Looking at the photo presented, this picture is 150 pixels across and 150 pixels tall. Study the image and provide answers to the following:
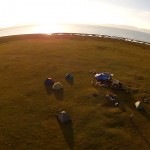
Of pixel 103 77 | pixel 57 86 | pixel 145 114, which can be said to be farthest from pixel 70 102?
pixel 145 114

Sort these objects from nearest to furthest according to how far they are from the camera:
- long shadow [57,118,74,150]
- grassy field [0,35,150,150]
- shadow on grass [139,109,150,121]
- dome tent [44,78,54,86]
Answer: long shadow [57,118,74,150] < grassy field [0,35,150,150] < shadow on grass [139,109,150,121] < dome tent [44,78,54,86]

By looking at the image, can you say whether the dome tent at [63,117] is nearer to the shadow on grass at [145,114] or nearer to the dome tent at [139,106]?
the dome tent at [139,106]

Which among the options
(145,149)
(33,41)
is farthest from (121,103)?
(33,41)

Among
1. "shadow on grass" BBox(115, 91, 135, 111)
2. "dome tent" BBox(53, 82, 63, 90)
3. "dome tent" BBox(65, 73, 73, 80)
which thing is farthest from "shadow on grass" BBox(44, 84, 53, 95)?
"shadow on grass" BBox(115, 91, 135, 111)

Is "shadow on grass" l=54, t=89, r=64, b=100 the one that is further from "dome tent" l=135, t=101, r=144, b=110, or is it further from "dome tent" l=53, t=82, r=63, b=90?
"dome tent" l=135, t=101, r=144, b=110

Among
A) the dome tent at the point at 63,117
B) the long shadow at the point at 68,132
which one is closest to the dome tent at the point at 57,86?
the dome tent at the point at 63,117

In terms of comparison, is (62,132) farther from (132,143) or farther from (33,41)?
(33,41)

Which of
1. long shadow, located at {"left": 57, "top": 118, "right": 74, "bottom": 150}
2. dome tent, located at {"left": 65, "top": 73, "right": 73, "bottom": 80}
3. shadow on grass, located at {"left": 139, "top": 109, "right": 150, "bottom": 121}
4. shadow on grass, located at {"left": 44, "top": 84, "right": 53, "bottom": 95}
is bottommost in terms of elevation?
long shadow, located at {"left": 57, "top": 118, "right": 74, "bottom": 150}

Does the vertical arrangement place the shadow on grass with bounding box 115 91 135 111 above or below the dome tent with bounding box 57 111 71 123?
above

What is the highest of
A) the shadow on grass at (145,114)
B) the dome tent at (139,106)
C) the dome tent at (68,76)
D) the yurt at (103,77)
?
the yurt at (103,77)
